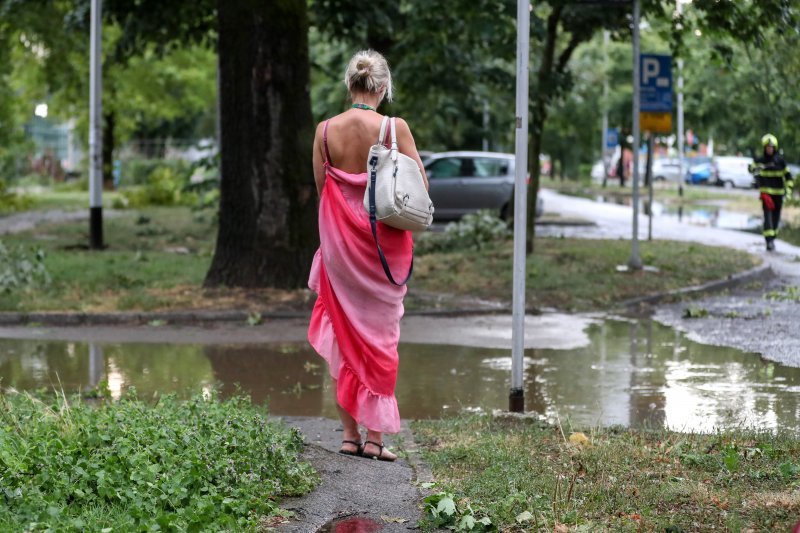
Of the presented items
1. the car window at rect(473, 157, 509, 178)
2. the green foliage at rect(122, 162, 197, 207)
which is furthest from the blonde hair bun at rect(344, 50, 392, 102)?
the green foliage at rect(122, 162, 197, 207)

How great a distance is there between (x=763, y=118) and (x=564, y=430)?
1218 inches

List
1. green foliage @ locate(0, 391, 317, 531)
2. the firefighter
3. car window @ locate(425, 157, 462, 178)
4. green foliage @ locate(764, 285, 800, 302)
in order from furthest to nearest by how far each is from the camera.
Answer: car window @ locate(425, 157, 462, 178), the firefighter, green foliage @ locate(764, 285, 800, 302), green foliage @ locate(0, 391, 317, 531)

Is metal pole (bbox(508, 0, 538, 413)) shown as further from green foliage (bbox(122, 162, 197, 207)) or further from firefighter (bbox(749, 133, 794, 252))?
green foliage (bbox(122, 162, 197, 207))

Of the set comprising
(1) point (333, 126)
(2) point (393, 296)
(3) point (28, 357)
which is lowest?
(3) point (28, 357)

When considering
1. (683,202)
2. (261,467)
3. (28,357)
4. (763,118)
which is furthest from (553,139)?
(261,467)

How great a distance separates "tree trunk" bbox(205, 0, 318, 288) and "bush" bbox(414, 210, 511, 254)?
5.67 meters

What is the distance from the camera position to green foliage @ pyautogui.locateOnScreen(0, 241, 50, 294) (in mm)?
13461

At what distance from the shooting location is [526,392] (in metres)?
8.96

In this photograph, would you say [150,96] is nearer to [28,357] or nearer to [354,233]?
[28,357]

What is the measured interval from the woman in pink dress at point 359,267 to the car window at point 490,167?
21548 millimetres

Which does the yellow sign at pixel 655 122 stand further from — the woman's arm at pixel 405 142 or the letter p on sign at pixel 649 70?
the woman's arm at pixel 405 142

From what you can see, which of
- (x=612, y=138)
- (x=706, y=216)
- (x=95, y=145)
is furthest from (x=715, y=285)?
(x=612, y=138)

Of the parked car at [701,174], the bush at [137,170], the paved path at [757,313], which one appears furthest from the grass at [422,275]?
the parked car at [701,174]

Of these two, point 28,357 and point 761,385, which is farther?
point 28,357
